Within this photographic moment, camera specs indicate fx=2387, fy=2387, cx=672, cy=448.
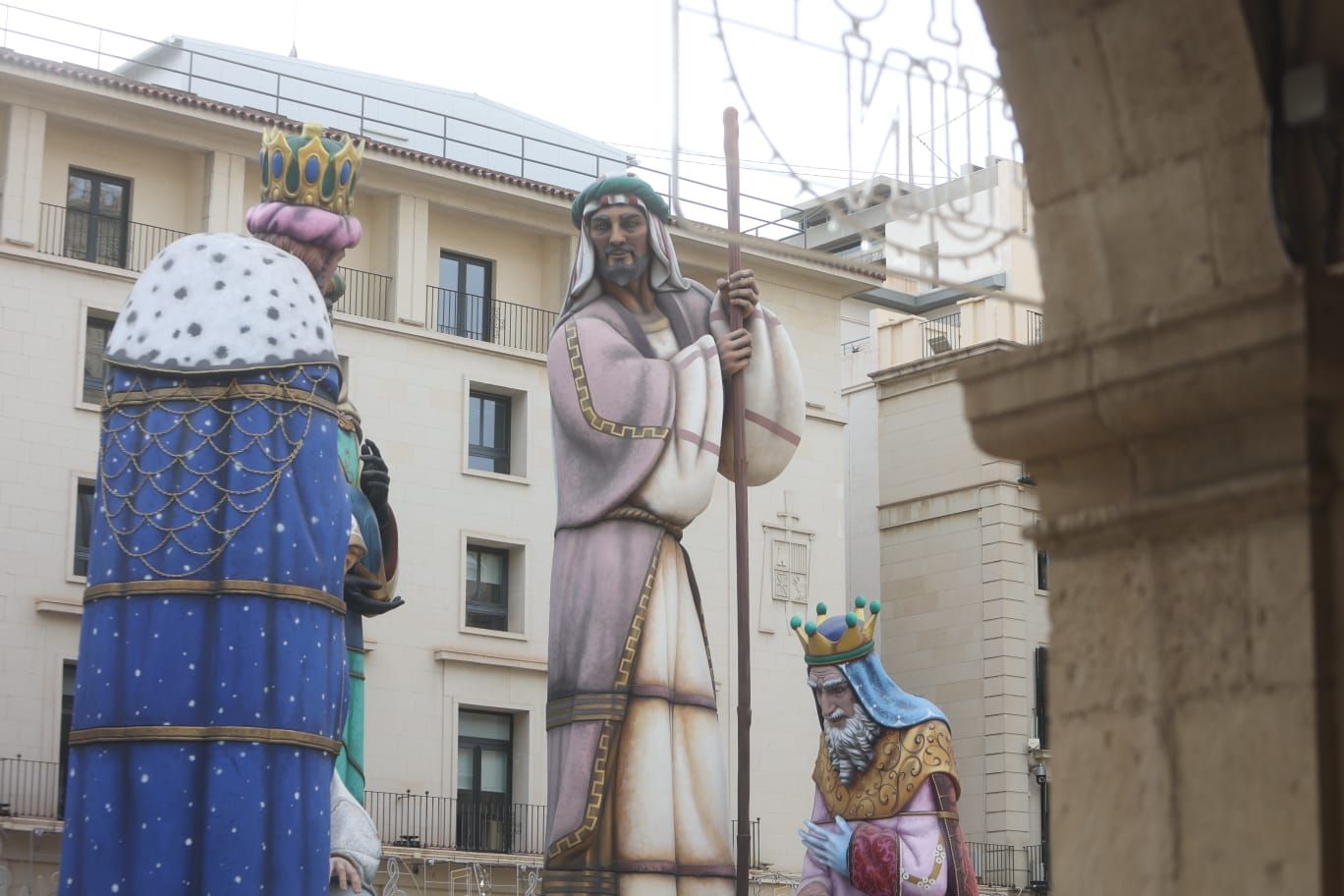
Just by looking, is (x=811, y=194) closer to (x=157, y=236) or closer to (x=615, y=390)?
(x=615, y=390)

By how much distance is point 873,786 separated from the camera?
529 inches

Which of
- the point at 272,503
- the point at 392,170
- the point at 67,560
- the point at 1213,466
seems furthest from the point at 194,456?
the point at 392,170

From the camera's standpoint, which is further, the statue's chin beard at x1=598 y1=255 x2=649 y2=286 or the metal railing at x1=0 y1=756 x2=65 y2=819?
the metal railing at x1=0 y1=756 x2=65 y2=819

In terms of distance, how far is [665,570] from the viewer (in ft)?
40.0

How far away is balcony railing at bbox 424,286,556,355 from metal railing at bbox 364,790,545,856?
6.24 metres

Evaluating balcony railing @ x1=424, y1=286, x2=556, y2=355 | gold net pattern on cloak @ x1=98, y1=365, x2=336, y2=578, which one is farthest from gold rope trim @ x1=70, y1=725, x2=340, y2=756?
balcony railing @ x1=424, y1=286, x2=556, y2=355

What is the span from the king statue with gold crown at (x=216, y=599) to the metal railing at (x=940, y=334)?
89.4 feet

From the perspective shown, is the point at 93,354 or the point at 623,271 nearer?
the point at 623,271

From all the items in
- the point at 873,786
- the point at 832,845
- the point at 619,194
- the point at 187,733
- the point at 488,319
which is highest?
the point at 488,319

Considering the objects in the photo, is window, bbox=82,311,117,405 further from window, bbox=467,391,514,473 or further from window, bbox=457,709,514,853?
window, bbox=457,709,514,853

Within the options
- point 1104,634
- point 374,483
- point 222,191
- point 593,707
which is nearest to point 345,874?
point 593,707

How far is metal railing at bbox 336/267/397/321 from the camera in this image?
31.5 m

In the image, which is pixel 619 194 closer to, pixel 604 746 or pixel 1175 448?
pixel 604 746

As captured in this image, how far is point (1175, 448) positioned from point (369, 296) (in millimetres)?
26828
